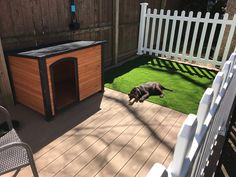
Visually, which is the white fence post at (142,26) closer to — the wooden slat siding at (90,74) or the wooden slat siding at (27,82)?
the wooden slat siding at (90,74)

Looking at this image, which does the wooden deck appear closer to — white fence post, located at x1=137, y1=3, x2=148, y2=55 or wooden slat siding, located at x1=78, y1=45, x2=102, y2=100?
wooden slat siding, located at x1=78, y1=45, x2=102, y2=100

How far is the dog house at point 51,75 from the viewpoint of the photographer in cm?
274

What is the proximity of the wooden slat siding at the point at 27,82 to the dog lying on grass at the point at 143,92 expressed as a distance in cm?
153

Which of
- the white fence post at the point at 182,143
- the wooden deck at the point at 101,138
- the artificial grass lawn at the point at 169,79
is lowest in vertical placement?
the wooden deck at the point at 101,138

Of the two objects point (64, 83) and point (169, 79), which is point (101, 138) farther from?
point (169, 79)

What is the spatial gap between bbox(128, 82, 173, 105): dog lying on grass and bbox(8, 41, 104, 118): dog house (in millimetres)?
672

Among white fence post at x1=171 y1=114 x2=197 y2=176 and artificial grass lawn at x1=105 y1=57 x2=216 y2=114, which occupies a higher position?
white fence post at x1=171 y1=114 x2=197 y2=176

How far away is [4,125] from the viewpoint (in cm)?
281

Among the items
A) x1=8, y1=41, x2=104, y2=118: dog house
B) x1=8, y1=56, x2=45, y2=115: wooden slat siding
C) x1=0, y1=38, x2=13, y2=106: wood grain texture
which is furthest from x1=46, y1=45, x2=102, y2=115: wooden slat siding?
x1=0, y1=38, x2=13, y2=106: wood grain texture

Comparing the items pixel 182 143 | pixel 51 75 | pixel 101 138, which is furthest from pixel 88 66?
pixel 182 143

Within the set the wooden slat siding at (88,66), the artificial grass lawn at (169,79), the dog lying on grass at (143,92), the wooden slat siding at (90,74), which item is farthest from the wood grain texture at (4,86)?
the dog lying on grass at (143,92)

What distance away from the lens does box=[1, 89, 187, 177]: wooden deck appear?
2188mm

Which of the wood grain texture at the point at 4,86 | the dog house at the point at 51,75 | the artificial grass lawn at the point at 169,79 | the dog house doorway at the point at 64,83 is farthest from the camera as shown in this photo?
the artificial grass lawn at the point at 169,79

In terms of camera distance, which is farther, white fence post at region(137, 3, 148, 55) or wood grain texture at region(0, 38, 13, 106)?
white fence post at region(137, 3, 148, 55)
